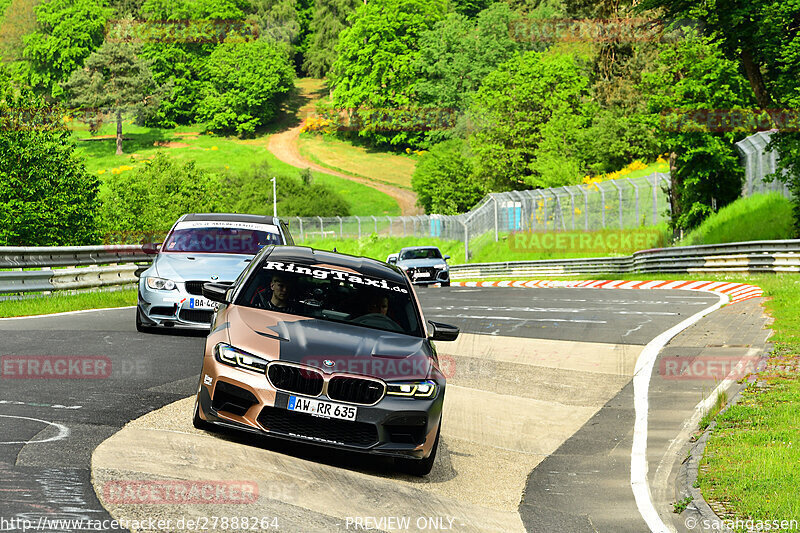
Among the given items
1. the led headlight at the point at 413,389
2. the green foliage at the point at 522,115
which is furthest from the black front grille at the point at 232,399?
the green foliage at the point at 522,115

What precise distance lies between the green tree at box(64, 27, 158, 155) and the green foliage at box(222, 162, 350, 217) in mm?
40418

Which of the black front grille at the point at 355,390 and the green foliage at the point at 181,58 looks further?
the green foliage at the point at 181,58

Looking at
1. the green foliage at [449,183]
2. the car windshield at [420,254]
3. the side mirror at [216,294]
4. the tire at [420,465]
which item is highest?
the side mirror at [216,294]

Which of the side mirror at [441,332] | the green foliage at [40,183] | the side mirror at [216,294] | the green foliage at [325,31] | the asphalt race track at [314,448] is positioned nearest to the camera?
the asphalt race track at [314,448]

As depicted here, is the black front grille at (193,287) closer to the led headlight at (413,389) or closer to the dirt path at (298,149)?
the led headlight at (413,389)

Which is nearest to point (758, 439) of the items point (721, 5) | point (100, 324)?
point (100, 324)

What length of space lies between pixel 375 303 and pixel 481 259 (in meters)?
50.9

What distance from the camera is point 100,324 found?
14969 millimetres

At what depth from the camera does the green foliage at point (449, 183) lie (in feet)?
299

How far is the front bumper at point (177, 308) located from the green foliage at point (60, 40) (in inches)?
6297

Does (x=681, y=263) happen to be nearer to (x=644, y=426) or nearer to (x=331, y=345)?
(x=644, y=426)

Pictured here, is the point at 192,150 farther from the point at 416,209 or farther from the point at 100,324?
the point at 100,324

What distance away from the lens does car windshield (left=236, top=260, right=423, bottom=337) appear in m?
8.05

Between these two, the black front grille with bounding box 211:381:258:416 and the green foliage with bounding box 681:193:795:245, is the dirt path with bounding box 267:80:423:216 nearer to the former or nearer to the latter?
the green foliage with bounding box 681:193:795:245
